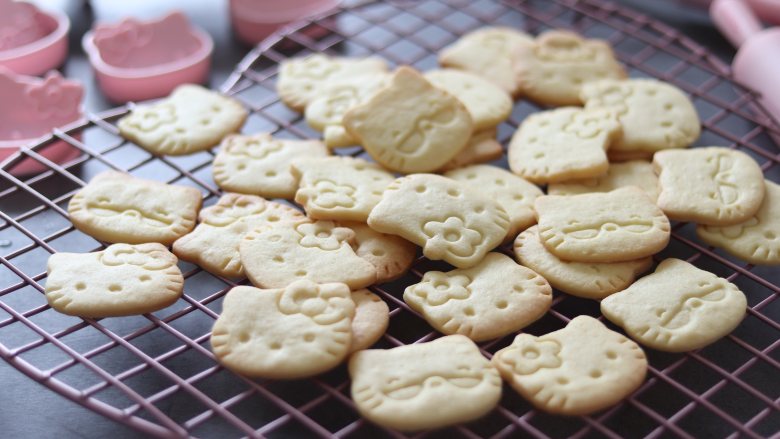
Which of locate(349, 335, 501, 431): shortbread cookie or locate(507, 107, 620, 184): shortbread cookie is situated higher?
locate(507, 107, 620, 184): shortbread cookie

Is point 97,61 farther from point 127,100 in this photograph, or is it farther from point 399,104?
point 399,104

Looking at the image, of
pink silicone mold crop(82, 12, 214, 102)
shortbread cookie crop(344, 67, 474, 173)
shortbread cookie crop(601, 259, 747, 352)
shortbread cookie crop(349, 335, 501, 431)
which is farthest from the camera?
pink silicone mold crop(82, 12, 214, 102)

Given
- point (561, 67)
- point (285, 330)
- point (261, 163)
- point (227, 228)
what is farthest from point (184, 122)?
point (561, 67)

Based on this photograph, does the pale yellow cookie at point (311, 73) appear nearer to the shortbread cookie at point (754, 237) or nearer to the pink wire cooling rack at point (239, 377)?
the pink wire cooling rack at point (239, 377)

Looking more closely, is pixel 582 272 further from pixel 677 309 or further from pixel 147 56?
pixel 147 56

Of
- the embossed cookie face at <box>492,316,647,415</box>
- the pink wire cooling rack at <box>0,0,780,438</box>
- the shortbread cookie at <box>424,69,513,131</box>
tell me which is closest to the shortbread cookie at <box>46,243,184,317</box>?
the pink wire cooling rack at <box>0,0,780,438</box>

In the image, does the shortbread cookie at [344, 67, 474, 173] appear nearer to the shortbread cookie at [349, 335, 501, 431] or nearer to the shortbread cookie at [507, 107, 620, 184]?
the shortbread cookie at [507, 107, 620, 184]

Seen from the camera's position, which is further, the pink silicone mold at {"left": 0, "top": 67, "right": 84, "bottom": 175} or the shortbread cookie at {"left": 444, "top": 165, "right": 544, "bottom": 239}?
the pink silicone mold at {"left": 0, "top": 67, "right": 84, "bottom": 175}

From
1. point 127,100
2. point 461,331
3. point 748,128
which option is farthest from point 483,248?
point 127,100
